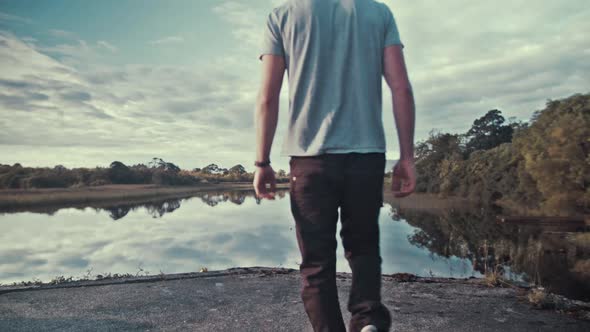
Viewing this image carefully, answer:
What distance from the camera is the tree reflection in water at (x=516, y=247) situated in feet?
52.2

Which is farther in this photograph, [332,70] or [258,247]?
[258,247]

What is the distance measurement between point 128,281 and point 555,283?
52.8 ft

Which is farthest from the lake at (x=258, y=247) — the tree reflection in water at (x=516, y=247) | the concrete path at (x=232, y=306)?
the concrete path at (x=232, y=306)

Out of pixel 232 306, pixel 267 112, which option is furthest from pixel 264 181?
pixel 232 306

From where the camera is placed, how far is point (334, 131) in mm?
1877

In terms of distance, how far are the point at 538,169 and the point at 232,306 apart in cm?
3269

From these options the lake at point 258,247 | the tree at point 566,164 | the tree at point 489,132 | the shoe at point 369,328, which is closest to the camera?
the shoe at point 369,328

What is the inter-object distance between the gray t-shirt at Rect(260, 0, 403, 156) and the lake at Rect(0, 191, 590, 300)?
18.2ft

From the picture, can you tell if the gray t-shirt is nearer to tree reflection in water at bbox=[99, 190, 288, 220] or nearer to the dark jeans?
the dark jeans

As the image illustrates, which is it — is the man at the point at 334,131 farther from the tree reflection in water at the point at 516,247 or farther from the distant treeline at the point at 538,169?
the distant treeline at the point at 538,169

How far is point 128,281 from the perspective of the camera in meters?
5.12

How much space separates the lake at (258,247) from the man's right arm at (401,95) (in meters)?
5.59

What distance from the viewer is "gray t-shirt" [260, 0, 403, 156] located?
1.92m

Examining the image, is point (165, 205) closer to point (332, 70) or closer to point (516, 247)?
point (516, 247)
